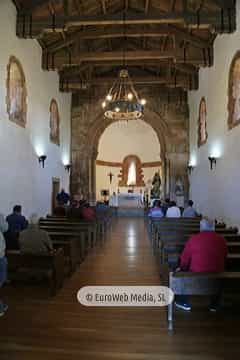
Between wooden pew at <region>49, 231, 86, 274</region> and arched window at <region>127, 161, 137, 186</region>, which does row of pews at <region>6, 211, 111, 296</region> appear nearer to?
wooden pew at <region>49, 231, 86, 274</region>

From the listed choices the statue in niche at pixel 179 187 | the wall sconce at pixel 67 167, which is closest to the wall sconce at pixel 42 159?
the wall sconce at pixel 67 167

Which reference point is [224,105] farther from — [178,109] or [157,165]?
[157,165]

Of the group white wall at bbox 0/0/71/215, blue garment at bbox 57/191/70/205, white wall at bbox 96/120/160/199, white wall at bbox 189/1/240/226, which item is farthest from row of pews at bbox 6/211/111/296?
white wall at bbox 96/120/160/199

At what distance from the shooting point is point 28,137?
31.7 ft

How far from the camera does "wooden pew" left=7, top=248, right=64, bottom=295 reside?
469cm

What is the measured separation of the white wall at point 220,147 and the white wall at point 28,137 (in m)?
5.45

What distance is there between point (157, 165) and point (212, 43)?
12.1 metres

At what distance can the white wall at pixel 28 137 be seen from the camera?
779 centimetres

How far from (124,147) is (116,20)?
46.3ft

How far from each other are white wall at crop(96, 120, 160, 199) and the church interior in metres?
3.56

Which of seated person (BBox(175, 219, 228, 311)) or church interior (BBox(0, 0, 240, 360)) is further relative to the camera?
seated person (BBox(175, 219, 228, 311))

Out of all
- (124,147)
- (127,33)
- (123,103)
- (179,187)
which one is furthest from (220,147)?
(124,147)

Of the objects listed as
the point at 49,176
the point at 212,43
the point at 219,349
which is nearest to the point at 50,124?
the point at 49,176

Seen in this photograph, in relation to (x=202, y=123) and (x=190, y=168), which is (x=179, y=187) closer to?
(x=190, y=168)
